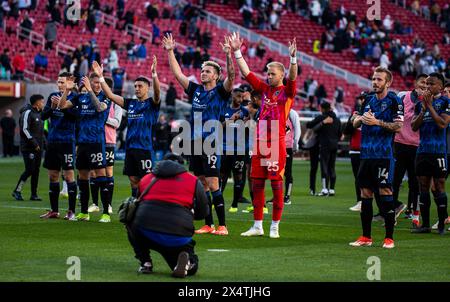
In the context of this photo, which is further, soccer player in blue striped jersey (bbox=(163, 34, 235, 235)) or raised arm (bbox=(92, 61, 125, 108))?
raised arm (bbox=(92, 61, 125, 108))

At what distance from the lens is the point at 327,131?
26547mm

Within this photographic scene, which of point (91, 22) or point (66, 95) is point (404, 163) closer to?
point (66, 95)

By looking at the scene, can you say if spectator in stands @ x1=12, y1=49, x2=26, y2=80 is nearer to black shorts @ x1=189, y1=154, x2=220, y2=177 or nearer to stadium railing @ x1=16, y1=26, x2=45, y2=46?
stadium railing @ x1=16, y1=26, x2=45, y2=46

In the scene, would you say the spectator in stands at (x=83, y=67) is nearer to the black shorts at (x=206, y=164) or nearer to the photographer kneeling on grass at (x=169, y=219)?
the black shorts at (x=206, y=164)

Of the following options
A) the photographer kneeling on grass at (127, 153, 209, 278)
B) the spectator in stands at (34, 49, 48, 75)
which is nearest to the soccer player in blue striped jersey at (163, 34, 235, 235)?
the photographer kneeling on grass at (127, 153, 209, 278)

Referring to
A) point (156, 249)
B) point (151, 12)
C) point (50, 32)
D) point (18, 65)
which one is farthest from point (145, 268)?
point (151, 12)

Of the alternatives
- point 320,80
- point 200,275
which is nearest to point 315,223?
point 200,275

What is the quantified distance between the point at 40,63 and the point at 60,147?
27820 mm

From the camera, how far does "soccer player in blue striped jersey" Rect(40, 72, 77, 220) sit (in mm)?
18234

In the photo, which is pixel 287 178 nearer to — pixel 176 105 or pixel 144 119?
pixel 144 119

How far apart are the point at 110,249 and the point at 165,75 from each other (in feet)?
119

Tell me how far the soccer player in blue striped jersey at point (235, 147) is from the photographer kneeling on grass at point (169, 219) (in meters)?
8.83

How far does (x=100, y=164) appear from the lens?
18.1m

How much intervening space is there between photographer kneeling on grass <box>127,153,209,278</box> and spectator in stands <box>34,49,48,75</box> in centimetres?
3449
